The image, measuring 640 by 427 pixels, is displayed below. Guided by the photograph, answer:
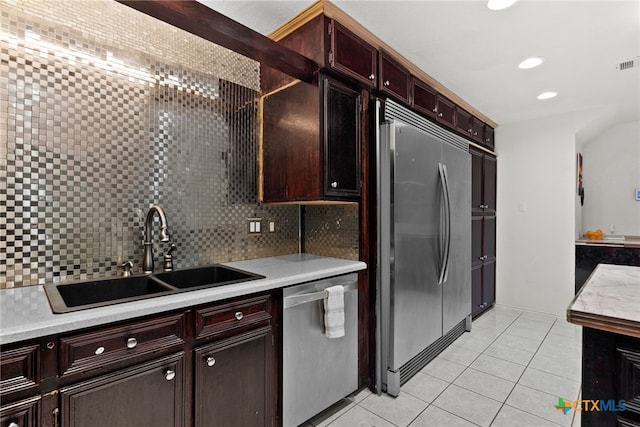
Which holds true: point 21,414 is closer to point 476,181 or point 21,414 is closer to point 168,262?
point 168,262

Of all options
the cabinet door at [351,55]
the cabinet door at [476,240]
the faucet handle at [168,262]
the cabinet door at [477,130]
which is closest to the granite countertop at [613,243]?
the cabinet door at [476,240]

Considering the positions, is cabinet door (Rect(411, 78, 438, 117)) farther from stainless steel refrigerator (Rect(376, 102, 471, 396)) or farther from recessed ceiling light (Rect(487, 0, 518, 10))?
recessed ceiling light (Rect(487, 0, 518, 10))

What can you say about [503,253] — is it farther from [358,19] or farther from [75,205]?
[75,205]

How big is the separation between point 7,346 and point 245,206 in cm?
150

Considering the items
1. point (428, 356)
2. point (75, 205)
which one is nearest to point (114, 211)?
point (75, 205)

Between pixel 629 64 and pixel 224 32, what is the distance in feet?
10.4

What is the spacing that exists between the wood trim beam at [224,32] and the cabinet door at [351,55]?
16cm

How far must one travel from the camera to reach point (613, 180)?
4234 mm

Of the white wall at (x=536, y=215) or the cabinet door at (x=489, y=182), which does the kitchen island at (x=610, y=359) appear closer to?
the cabinet door at (x=489, y=182)

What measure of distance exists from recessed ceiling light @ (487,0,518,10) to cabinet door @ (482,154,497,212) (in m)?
2.33

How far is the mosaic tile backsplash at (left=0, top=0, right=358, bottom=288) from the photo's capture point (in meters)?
1.45

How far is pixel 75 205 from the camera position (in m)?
1.59

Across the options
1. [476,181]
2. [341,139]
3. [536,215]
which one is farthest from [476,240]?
[341,139]

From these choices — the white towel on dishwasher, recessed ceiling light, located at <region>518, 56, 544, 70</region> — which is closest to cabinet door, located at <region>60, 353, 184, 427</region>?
the white towel on dishwasher
